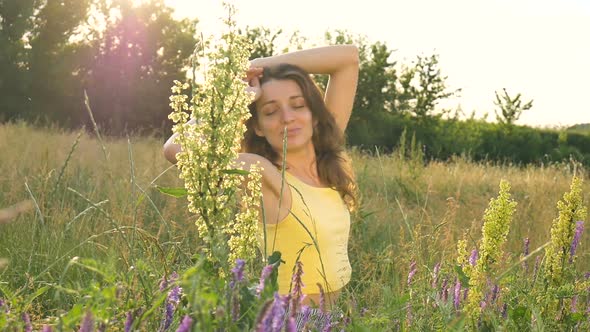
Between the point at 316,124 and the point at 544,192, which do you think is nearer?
the point at 316,124

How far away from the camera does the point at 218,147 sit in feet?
3.85

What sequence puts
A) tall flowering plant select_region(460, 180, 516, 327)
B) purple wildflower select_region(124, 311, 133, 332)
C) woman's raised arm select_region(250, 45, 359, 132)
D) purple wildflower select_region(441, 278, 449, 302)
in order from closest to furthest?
purple wildflower select_region(124, 311, 133, 332), tall flowering plant select_region(460, 180, 516, 327), purple wildflower select_region(441, 278, 449, 302), woman's raised arm select_region(250, 45, 359, 132)

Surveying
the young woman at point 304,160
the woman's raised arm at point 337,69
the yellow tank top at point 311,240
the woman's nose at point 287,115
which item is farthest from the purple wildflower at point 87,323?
the woman's raised arm at point 337,69

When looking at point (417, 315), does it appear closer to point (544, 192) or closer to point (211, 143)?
point (211, 143)

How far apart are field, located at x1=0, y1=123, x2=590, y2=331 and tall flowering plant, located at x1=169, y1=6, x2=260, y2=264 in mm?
107

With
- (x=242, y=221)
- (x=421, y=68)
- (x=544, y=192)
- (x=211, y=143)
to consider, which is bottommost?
(x=544, y=192)

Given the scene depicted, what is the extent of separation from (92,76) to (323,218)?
2529 cm

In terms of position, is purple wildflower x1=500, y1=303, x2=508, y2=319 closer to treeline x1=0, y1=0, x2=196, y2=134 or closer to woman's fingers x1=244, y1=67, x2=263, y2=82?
woman's fingers x1=244, y1=67, x2=263, y2=82

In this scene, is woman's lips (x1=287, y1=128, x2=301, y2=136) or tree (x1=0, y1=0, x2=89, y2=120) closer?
woman's lips (x1=287, y1=128, x2=301, y2=136)

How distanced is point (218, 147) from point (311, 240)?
2436 mm

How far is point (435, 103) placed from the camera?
2538 cm

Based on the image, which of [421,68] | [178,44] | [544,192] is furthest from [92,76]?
[544,192]

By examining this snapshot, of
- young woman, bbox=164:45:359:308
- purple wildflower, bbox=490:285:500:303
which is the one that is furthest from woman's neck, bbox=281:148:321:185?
purple wildflower, bbox=490:285:500:303

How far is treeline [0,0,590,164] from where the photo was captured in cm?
2423
